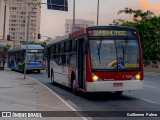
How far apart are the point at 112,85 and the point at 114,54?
1340 millimetres

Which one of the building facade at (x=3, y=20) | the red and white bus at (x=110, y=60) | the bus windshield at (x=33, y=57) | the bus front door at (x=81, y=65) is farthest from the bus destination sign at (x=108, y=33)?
the building facade at (x=3, y=20)

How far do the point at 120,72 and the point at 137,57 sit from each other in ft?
3.53

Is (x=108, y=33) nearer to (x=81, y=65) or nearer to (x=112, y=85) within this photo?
(x=81, y=65)

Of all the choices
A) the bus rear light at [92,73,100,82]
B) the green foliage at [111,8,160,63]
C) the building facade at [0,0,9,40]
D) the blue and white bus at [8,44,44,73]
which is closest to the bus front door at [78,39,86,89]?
the bus rear light at [92,73,100,82]

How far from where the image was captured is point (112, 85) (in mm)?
16594

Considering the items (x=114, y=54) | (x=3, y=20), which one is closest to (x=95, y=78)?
(x=114, y=54)

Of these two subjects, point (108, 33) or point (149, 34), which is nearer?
point (108, 33)

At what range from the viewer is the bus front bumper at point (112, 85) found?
1642 cm

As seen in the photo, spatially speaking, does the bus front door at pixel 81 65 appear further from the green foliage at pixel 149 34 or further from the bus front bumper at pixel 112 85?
the green foliage at pixel 149 34

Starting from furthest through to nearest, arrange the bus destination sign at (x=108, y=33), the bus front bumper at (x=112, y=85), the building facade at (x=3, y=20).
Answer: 1. the building facade at (x=3, y=20)
2. the bus destination sign at (x=108, y=33)
3. the bus front bumper at (x=112, y=85)

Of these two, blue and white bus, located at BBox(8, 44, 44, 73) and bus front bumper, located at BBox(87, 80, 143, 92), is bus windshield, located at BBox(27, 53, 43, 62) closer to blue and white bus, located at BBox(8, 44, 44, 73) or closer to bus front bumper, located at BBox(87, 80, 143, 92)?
blue and white bus, located at BBox(8, 44, 44, 73)

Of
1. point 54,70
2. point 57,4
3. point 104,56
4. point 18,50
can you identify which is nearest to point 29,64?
point 18,50

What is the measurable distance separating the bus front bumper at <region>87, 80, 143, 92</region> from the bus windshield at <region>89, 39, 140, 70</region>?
65 centimetres

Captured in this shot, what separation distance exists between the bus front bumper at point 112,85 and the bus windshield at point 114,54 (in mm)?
648
